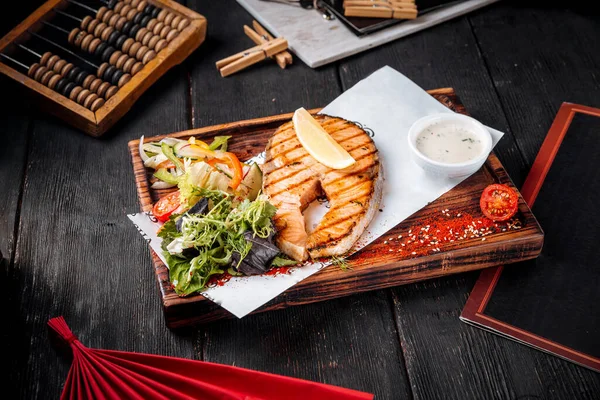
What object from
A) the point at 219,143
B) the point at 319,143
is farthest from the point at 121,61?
the point at 319,143

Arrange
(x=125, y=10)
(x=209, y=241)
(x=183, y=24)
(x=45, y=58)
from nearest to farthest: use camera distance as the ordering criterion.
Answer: (x=209, y=241) → (x=45, y=58) → (x=183, y=24) → (x=125, y=10)

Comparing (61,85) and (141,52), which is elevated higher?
(141,52)

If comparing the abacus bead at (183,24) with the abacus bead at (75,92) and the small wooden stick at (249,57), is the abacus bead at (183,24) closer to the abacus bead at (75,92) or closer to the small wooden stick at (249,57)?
the small wooden stick at (249,57)

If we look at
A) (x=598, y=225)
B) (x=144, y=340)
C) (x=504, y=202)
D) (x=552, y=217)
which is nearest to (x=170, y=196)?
(x=144, y=340)

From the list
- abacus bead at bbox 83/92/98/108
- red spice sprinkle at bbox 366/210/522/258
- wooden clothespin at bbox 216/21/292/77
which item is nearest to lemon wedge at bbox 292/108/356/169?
red spice sprinkle at bbox 366/210/522/258

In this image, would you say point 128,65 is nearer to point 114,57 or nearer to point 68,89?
point 114,57

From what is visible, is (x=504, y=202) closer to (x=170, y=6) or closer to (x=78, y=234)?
(x=78, y=234)

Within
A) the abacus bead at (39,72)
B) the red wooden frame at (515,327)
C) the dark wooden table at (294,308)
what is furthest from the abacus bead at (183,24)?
the red wooden frame at (515,327)
